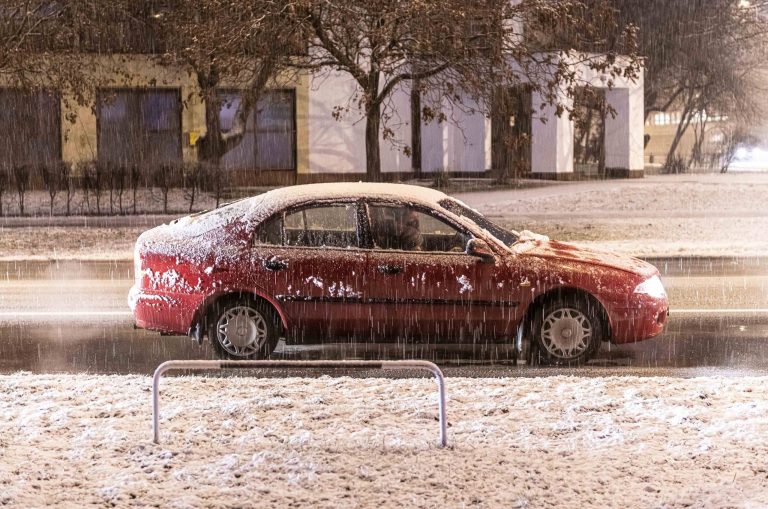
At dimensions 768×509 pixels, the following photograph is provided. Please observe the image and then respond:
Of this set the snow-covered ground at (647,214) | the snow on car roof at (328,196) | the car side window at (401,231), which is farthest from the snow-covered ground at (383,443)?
the snow-covered ground at (647,214)

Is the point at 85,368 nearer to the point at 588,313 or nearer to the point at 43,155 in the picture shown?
the point at 588,313

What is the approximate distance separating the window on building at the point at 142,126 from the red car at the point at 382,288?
2691cm

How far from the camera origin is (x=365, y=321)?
1007cm

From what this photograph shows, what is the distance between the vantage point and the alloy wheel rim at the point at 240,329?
1014 cm

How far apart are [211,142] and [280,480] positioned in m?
27.8

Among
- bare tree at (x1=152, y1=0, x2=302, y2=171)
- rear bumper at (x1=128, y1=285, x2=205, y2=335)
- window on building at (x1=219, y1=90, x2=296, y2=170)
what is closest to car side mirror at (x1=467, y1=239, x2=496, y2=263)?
rear bumper at (x1=128, y1=285, x2=205, y2=335)

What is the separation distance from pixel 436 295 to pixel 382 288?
1.49ft

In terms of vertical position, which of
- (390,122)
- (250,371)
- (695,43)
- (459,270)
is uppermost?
(695,43)

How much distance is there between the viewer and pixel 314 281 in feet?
32.9

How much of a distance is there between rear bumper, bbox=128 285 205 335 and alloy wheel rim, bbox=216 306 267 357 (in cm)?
26

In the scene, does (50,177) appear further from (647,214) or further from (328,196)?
(328,196)

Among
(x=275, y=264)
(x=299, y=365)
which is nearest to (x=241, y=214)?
(x=275, y=264)

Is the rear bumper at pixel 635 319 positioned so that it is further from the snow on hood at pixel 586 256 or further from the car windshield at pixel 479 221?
the car windshield at pixel 479 221

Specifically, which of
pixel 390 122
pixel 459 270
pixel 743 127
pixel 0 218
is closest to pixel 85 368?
pixel 459 270
